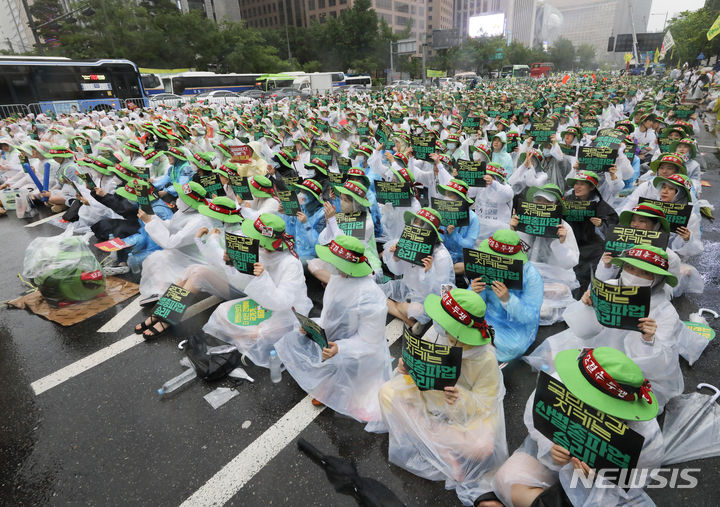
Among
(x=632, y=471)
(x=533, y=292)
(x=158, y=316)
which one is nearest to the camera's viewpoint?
(x=632, y=471)

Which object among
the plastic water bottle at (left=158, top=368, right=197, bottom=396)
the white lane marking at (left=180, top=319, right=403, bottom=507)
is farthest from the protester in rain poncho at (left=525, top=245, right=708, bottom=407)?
the plastic water bottle at (left=158, top=368, right=197, bottom=396)

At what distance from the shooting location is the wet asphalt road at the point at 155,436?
2752 mm

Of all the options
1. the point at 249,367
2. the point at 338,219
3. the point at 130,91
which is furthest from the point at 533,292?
the point at 130,91

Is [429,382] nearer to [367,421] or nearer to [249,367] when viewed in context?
[367,421]

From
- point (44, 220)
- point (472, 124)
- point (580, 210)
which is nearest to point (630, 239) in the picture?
point (580, 210)

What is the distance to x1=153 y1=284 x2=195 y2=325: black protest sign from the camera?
4.35 meters

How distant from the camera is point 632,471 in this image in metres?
2.04

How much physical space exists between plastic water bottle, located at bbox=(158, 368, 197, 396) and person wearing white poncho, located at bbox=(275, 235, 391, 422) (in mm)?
1156

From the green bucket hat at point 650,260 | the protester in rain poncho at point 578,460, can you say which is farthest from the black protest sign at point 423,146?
the protester in rain poncho at point 578,460

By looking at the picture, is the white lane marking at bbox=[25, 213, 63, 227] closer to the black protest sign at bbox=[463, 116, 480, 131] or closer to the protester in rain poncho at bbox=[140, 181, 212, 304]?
the protester in rain poncho at bbox=[140, 181, 212, 304]

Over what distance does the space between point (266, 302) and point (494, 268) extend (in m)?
2.11

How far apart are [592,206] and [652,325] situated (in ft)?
8.86

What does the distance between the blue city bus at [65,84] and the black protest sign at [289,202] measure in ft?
65.9

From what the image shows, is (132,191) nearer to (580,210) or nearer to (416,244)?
(416,244)
